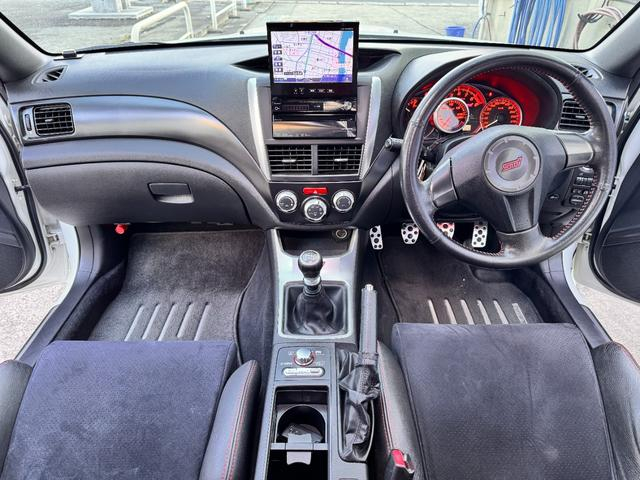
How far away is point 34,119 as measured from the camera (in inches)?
67.2

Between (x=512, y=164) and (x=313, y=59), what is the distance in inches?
27.3

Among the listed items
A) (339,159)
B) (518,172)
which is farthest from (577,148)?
(339,159)

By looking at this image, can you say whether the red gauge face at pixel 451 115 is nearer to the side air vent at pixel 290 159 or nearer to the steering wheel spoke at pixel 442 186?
the steering wheel spoke at pixel 442 186

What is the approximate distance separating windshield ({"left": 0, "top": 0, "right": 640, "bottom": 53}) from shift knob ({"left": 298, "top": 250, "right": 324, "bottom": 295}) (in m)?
1.53

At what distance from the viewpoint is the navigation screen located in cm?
140

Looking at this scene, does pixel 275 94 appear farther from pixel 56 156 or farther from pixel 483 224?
pixel 483 224

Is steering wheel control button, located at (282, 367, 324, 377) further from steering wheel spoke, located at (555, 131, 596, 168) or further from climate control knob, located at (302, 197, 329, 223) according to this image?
steering wheel spoke, located at (555, 131, 596, 168)

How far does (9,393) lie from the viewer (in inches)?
51.0

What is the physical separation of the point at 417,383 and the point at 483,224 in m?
1.03

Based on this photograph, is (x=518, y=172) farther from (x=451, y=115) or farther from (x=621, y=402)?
(x=621, y=402)

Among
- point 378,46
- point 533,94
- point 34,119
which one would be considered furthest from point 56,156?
point 533,94

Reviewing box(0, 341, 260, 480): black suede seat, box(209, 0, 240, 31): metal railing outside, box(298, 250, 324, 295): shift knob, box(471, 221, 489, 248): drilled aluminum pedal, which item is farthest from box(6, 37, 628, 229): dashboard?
box(209, 0, 240, 31): metal railing outside

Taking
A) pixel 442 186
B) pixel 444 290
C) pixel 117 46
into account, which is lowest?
pixel 444 290

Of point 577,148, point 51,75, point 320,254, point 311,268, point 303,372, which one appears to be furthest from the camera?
point 320,254
